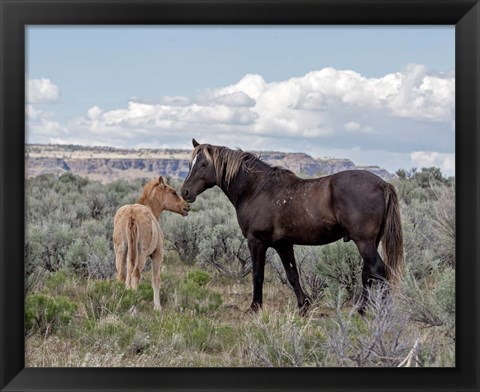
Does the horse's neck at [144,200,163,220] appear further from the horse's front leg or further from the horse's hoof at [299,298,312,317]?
the horse's hoof at [299,298,312,317]

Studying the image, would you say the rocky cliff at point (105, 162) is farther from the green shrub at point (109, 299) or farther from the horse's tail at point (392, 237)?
the horse's tail at point (392, 237)

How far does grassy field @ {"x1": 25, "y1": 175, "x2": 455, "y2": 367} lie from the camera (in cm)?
537

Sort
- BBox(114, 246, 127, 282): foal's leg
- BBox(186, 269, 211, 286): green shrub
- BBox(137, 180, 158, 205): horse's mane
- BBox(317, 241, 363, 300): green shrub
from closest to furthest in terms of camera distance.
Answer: BBox(114, 246, 127, 282): foal's leg, BBox(186, 269, 211, 286): green shrub, BBox(317, 241, 363, 300): green shrub, BBox(137, 180, 158, 205): horse's mane

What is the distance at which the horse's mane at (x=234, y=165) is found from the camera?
7.68 m

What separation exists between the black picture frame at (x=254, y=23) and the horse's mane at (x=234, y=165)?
3.42 meters

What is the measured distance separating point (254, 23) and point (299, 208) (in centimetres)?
336

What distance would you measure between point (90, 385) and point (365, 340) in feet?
6.76

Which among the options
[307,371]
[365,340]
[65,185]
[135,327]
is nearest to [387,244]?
[365,340]

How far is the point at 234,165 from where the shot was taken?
775cm

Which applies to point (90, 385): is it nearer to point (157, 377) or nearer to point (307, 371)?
point (157, 377)

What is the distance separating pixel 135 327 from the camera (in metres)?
6.57

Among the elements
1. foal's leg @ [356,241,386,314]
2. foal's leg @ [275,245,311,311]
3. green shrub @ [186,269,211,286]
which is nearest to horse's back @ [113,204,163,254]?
green shrub @ [186,269,211,286]

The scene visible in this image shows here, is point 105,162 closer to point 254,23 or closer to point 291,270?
point 291,270

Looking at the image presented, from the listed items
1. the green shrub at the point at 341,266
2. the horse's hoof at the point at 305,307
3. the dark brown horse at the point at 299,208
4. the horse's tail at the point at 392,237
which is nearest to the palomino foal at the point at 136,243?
the dark brown horse at the point at 299,208
